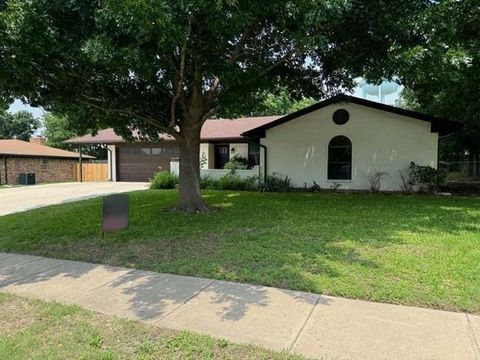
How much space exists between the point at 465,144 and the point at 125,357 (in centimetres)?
2952

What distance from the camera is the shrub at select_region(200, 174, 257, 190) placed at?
1672 cm

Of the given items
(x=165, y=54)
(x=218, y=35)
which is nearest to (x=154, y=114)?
(x=165, y=54)

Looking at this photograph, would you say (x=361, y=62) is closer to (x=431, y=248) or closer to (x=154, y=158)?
(x=431, y=248)

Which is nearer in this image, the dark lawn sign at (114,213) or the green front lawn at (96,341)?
the green front lawn at (96,341)

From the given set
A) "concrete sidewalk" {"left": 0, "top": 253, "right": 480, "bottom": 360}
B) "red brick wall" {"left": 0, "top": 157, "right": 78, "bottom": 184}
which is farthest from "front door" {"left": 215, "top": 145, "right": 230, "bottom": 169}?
"concrete sidewalk" {"left": 0, "top": 253, "right": 480, "bottom": 360}

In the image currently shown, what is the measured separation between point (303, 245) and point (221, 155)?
16730mm

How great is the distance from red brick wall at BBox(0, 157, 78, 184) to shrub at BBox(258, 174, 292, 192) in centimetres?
1921

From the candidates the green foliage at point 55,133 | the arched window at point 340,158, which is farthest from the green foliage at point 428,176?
the green foliage at point 55,133

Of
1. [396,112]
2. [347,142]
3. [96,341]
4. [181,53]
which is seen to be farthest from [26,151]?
[96,341]

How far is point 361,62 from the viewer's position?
948 centimetres

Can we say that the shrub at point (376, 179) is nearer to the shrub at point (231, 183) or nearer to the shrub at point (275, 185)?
the shrub at point (275, 185)

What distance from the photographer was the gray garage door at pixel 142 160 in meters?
23.8

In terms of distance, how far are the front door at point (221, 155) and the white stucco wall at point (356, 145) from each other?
5.94 m

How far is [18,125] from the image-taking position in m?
49.4
